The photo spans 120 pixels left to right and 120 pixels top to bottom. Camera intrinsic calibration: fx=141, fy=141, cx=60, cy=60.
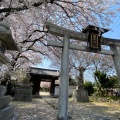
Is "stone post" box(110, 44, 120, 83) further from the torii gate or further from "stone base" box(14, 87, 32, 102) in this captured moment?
"stone base" box(14, 87, 32, 102)

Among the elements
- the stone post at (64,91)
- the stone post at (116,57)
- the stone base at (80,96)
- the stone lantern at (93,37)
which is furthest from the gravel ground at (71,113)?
the stone base at (80,96)

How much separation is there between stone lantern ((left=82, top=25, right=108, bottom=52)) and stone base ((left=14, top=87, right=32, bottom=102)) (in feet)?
29.7

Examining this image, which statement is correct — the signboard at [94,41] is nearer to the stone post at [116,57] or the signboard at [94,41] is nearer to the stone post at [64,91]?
the stone post at [116,57]

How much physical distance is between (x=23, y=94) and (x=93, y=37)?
9.48m

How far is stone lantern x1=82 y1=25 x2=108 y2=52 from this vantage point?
584cm

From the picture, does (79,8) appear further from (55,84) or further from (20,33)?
(55,84)

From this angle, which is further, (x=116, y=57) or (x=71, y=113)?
(x=71, y=113)

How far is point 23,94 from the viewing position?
512 inches

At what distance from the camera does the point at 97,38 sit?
6047 mm

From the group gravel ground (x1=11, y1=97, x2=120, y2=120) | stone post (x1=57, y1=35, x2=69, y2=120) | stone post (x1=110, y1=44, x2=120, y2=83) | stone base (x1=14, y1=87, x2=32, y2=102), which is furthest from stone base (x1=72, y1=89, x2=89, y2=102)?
stone post (x1=57, y1=35, x2=69, y2=120)

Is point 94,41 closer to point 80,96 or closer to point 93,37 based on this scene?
point 93,37

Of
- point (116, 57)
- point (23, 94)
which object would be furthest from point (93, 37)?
point (23, 94)

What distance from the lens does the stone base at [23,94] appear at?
12.8 m

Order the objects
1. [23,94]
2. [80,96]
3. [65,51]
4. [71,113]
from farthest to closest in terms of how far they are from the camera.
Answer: [80,96], [23,94], [71,113], [65,51]
